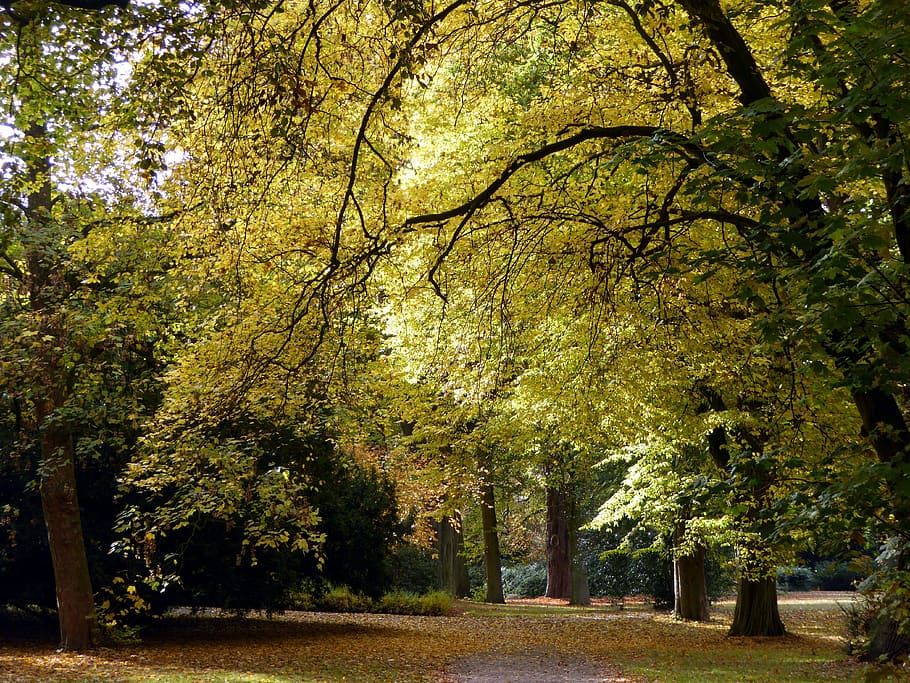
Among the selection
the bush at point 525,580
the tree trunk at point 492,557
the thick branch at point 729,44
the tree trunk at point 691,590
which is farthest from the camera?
the bush at point 525,580

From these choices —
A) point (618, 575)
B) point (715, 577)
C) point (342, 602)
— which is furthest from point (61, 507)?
point (618, 575)

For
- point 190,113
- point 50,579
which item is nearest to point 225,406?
point 190,113

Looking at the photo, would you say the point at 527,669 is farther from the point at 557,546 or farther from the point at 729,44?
the point at 557,546

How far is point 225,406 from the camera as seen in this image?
7.70 m

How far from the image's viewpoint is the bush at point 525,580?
35969 millimetres

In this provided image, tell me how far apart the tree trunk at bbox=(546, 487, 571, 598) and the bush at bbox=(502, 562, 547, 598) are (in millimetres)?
3110

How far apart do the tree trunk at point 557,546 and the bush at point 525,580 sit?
3.11 metres

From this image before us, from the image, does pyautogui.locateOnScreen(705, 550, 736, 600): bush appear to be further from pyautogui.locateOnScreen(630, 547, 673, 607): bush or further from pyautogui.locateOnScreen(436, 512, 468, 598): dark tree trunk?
pyautogui.locateOnScreen(436, 512, 468, 598): dark tree trunk

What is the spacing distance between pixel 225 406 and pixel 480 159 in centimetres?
625

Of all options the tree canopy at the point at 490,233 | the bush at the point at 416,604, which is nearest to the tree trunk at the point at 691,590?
the tree canopy at the point at 490,233

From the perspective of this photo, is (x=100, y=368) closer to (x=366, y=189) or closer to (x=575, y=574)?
(x=366, y=189)

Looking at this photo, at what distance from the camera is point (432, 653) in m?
14.5

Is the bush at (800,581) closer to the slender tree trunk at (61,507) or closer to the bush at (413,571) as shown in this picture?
the bush at (413,571)

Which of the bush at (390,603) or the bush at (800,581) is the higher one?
the bush at (390,603)
